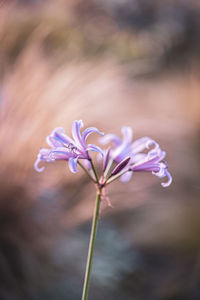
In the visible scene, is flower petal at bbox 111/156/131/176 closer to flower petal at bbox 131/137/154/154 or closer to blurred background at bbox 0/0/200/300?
flower petal at bbox 131/137/154/154

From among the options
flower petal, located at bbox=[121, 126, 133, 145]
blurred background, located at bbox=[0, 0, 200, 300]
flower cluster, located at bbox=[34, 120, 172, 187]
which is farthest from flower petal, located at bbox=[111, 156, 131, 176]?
blurred background, located at bbox=[0, 0, 200, 300]

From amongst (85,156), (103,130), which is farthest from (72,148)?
(103,130)

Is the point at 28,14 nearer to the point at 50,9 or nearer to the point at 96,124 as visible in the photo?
the point at 50,9

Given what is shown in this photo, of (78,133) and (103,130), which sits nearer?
(78,133)

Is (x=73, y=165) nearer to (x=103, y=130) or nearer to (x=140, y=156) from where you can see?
(x=140, y=156)

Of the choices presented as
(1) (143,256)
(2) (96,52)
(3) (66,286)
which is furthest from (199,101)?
(3) (66,286)

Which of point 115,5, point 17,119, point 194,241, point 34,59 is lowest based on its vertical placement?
point 194,241

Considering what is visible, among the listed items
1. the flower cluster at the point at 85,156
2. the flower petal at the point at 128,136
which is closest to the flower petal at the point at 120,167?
the flower cluster at the point at 85,156
